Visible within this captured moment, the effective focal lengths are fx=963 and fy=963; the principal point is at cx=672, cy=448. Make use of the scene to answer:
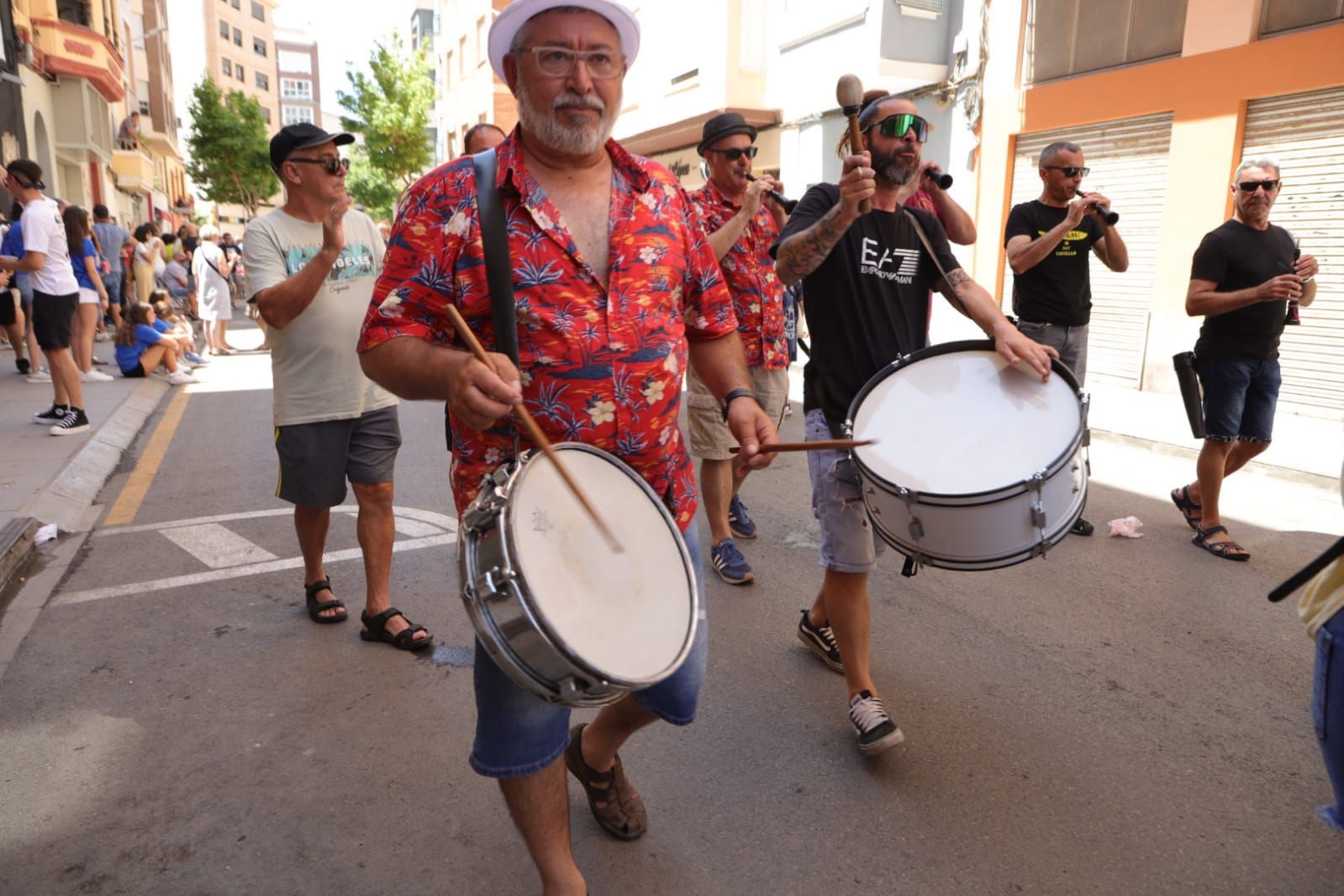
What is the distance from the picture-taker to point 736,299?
481cm

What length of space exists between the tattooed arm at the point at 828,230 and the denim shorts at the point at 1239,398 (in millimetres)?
3082

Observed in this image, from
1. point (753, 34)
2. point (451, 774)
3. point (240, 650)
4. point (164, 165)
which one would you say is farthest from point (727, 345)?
point (164, 165)

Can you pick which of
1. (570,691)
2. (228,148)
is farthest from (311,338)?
(228,148)

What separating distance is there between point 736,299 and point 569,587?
3238mm

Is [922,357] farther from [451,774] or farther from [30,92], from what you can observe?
[30,92]

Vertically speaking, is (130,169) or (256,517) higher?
(130,169)

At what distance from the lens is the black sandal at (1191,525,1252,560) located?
4961mm

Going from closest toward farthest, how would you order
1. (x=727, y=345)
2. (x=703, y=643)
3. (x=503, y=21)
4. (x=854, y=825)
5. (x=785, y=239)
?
(x=503, y=21)
(x=703, y=643)
(x=727, y=345)
(x=854, y=825)
(x=785, y=239)

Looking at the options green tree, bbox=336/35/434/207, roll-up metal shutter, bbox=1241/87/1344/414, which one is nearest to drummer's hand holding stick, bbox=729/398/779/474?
roll-up metal shutter, bbox=1241/87/1344/414

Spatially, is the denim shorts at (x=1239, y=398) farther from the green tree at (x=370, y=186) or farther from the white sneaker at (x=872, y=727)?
the green tree at (x=370, y=186)

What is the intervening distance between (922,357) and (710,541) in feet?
7.92

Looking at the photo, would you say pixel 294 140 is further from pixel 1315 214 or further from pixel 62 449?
pixel 1315 214

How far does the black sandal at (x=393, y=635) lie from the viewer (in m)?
3.76

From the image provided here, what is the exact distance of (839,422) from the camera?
322 cm
